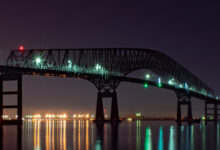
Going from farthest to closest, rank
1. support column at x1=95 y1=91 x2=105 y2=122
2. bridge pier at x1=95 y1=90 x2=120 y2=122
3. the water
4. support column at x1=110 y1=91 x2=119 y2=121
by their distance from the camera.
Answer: support column at x1=95 y1=91 x2=105 y2=122, bridge pier at x1=95 y1=90 x2=120 y2=122, support column at x1=110 y1=91 x2=119 y2=121, the water

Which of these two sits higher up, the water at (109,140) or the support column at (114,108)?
the support column at (114,108)

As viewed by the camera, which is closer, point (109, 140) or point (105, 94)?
point (109, 140)

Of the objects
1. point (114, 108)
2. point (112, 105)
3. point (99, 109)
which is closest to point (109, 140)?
point (112, 105)

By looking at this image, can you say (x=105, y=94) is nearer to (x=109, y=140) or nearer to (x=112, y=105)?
(x=112, y=105)

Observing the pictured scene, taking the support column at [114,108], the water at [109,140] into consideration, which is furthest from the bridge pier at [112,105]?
the water at [109,140]

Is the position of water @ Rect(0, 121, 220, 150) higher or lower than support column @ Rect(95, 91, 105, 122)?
lower

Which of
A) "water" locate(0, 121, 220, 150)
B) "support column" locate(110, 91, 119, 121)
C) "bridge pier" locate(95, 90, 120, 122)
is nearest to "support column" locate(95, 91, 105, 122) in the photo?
"bridge pier" locate(95, 90, 120, 122)

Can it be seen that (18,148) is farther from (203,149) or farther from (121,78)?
(121,78)

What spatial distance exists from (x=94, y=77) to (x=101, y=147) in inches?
2803

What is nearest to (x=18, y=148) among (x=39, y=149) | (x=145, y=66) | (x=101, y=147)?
(x=39, y=149)

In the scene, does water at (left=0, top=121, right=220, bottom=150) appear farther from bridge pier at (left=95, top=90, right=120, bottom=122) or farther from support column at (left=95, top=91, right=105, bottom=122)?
support column at (left=95, top=91, right=105, bottom=122)

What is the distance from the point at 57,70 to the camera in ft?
334

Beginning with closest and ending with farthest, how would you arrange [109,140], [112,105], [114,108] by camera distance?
[109,140], [112,105], [114,108]

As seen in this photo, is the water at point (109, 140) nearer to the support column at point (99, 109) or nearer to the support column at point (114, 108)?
the support column at point (114, 108)
